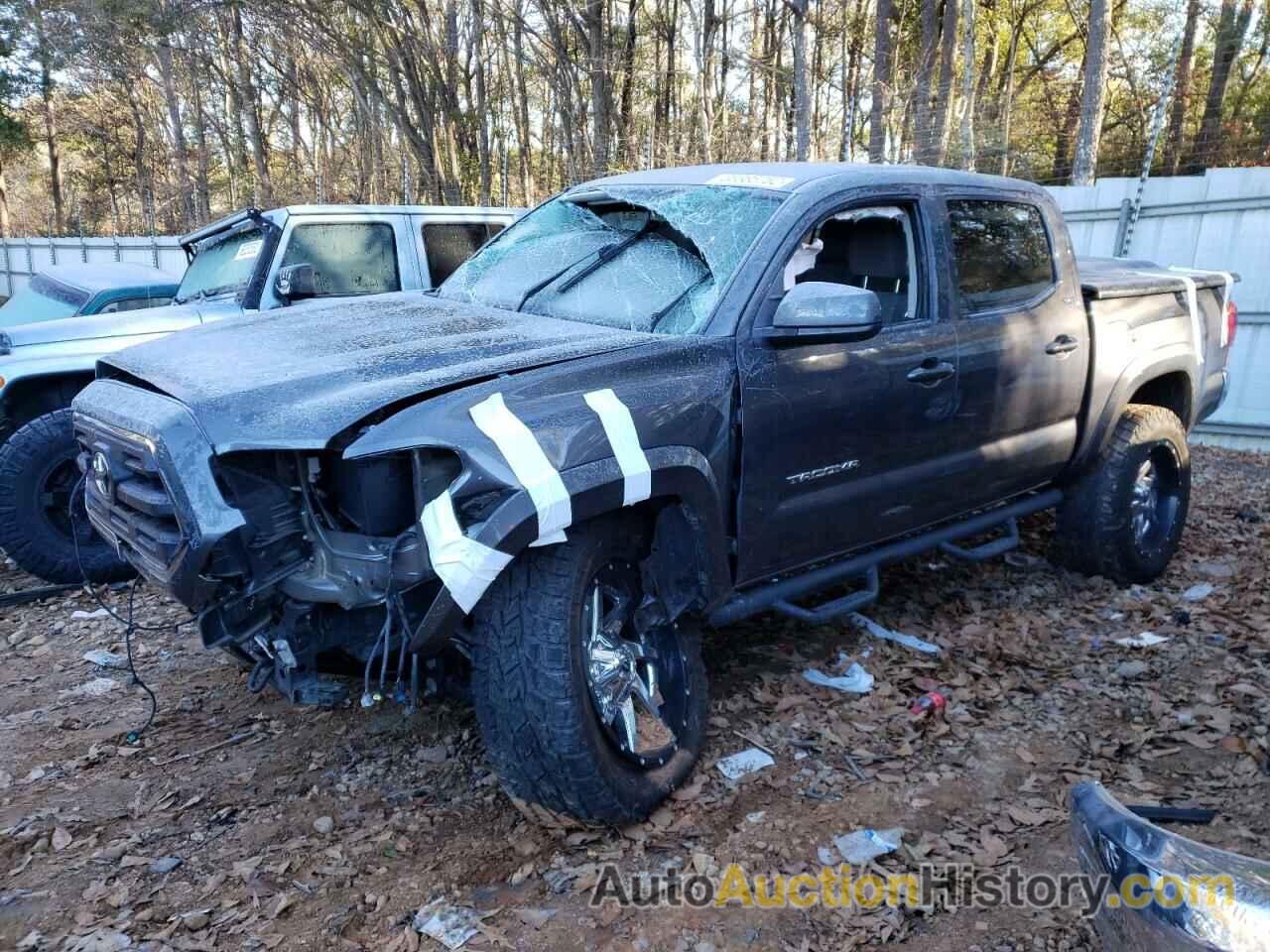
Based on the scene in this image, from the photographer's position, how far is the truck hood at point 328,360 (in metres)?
2.36

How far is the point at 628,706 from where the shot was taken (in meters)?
2.77

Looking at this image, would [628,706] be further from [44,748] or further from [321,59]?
[321,59]

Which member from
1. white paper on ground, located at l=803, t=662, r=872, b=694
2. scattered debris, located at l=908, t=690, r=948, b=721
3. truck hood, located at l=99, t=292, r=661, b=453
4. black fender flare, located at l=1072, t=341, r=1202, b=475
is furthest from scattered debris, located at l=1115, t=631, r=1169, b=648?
truck hood, located at l=99, t=292, r=661, b=453

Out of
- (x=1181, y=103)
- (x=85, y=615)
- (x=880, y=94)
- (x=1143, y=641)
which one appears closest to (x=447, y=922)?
(x=85, y=615)

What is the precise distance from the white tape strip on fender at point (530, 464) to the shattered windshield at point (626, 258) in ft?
2.70

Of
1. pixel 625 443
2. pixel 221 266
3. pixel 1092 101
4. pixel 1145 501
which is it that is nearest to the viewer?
pixel 625 443

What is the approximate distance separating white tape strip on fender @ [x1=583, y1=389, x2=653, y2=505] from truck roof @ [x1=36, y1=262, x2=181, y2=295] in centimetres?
574

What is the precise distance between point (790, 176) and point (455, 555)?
2019mm

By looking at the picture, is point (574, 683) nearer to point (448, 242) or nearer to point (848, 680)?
point (848, 680)

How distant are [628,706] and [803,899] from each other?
2.36 feet

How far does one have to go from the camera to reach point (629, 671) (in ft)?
9.11

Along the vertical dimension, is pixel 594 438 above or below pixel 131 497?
above

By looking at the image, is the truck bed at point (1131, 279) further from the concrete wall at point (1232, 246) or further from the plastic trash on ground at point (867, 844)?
the concrete wall at point (1232, 246)

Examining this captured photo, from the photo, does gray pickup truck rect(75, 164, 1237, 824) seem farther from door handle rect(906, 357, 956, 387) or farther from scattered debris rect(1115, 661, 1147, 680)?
scattered debris rect(1115, 661, 1147, 680)
